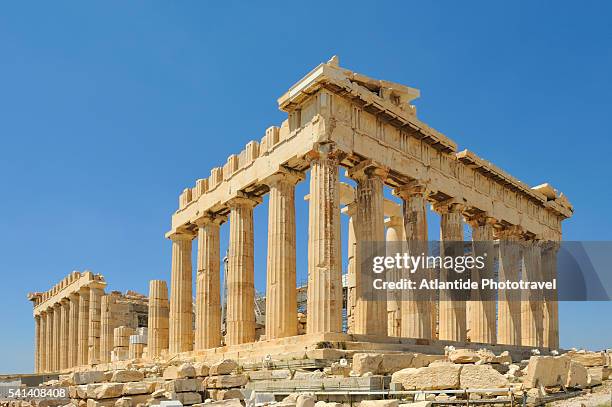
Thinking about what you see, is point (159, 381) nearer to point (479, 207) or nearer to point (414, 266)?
point (414, 266)

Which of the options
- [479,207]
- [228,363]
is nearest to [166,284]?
[479,207]

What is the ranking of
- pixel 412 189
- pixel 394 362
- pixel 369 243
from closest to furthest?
pixel 394 362
pixel 369 243
pixel 412 189

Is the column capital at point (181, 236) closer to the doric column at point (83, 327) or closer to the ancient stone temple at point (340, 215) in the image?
the ancient stone temple at point (340, 215)

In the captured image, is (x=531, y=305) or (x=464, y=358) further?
(x=531, y=305)

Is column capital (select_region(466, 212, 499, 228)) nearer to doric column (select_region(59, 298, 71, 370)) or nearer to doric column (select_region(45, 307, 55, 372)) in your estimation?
doric column (select_region(59, 298, 71, 370))

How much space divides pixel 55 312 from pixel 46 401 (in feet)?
124

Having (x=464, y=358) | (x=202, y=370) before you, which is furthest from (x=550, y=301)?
(x=202, y=370)

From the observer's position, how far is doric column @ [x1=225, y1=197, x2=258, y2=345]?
29281mm

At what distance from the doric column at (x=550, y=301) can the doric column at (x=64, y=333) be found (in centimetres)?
3270

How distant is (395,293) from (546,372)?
1788 cm

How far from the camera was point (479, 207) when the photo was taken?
32.7 m

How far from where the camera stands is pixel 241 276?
98.3ft

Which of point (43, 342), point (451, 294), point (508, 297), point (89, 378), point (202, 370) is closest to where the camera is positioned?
point (202, 370)

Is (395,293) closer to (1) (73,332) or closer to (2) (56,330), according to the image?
(1) (73,332)
